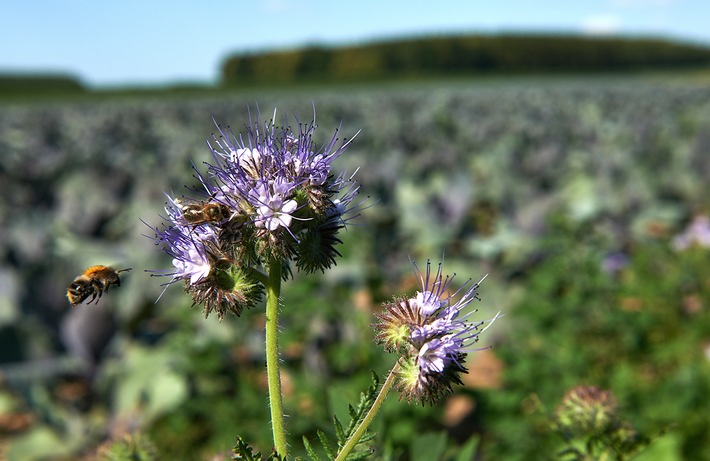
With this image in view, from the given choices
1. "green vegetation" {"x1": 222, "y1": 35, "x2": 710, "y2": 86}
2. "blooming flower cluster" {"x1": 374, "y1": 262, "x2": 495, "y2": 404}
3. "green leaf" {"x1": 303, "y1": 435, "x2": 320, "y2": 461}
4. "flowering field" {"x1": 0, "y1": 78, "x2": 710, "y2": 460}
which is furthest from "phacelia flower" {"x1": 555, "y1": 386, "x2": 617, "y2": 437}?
"green vegetation" {"x1": 222, "y1": 35, "x2": 710, "y2": 86}

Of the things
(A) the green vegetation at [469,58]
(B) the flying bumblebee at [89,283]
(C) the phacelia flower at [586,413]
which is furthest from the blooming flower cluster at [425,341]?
(A) the green vegetation at [469,58]

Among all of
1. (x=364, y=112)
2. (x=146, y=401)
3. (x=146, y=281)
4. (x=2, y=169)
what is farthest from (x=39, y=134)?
(x=146, y=401)

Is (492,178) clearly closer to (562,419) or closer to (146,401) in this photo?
(146,401)

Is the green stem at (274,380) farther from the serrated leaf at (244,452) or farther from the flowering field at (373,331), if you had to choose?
the flowering field at (373,331)

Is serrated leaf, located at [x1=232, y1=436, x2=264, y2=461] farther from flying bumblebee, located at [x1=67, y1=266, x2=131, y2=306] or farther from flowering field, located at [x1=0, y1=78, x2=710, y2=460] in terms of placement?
flying bumblebee, located at [x1=67, y1=266, x2=131, y2=306]

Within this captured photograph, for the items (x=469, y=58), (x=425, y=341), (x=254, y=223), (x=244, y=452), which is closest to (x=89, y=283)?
(x=254, y=223)
